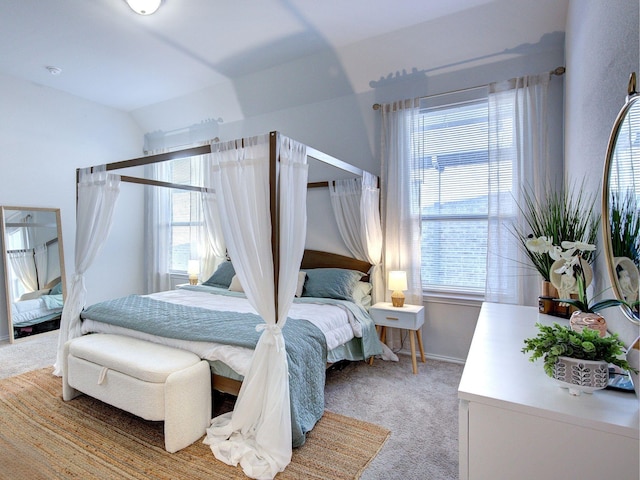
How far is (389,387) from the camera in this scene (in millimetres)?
2889

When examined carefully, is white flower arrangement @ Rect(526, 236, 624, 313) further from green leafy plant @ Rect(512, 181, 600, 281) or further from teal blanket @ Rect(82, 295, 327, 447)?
teal blanket @ Rect(82, 295, 327, 447)

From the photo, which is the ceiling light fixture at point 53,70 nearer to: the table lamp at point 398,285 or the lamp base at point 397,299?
the table lamp at point 398,285

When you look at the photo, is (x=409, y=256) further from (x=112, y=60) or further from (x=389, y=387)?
(x=112, y=60)

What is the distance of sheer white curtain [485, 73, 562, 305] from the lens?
2957mm

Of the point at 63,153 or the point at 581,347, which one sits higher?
the point at 63,153

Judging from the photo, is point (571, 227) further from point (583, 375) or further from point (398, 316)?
point (398, 316)

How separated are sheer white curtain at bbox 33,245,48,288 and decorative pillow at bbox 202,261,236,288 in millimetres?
2064

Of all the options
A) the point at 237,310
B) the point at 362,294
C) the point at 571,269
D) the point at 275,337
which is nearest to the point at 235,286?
the point at 237,310

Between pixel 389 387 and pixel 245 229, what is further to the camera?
pixel 389 387

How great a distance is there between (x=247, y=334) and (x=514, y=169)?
2688mm

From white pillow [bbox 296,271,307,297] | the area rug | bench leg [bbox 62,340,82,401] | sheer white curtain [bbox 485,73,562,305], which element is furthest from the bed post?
sheer white curtain [bbox 485,73,562,305]

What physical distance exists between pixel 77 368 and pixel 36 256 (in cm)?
Answer: 266

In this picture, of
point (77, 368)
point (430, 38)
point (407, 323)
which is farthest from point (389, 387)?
point (430, 38)

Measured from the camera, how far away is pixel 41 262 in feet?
14.1
